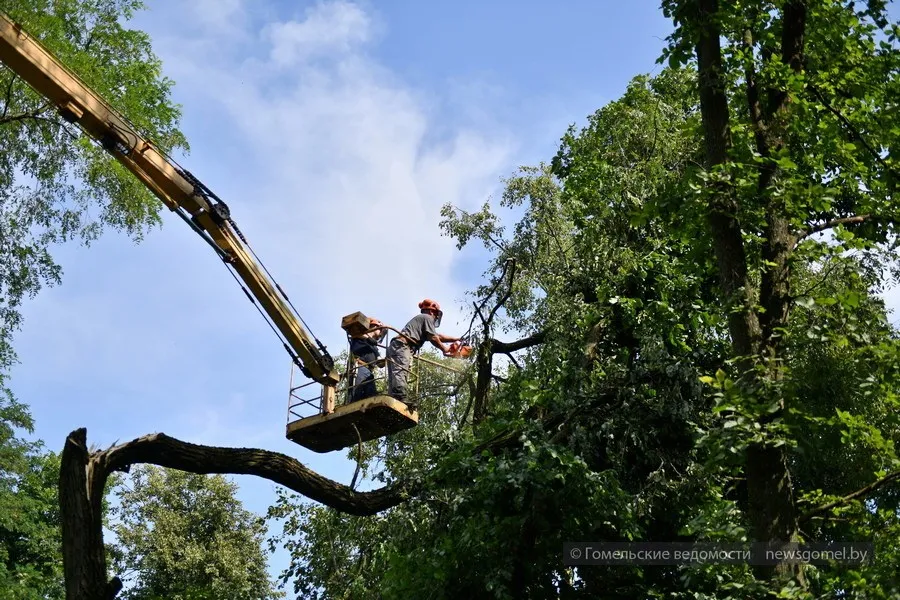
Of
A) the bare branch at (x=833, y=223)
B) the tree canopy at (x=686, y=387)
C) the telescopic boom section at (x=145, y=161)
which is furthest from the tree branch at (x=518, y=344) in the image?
the bare branch at (x=833, y=223)

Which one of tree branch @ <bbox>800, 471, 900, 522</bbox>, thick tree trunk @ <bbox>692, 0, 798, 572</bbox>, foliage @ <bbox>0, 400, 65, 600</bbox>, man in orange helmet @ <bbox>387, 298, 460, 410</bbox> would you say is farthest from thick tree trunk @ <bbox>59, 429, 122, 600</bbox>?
foliage @ <bbox>0, 400, 65, 600</bbox>

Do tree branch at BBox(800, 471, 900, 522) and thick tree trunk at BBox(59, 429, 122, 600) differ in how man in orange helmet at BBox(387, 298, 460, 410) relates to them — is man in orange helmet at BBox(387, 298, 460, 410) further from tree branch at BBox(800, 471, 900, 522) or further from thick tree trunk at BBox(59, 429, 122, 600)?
tree branch at BBox(800, 471, 900, 522)

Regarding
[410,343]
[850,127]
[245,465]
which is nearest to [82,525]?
[245,465]

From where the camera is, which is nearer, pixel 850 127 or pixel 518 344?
pixel 850 127

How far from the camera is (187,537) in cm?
2775

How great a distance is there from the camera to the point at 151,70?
19859mm

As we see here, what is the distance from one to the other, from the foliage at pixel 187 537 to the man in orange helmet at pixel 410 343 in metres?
14.4

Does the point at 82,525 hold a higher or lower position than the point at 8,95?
lower

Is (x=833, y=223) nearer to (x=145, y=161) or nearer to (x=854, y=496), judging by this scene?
(x=854, y=496)

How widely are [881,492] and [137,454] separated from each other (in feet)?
30.1

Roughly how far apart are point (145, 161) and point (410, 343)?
4.11 m

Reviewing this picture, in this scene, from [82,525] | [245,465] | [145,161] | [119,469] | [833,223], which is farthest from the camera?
[145,161]

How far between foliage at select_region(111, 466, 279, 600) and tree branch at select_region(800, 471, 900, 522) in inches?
766

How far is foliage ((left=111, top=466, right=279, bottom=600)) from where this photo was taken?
26844 mm
